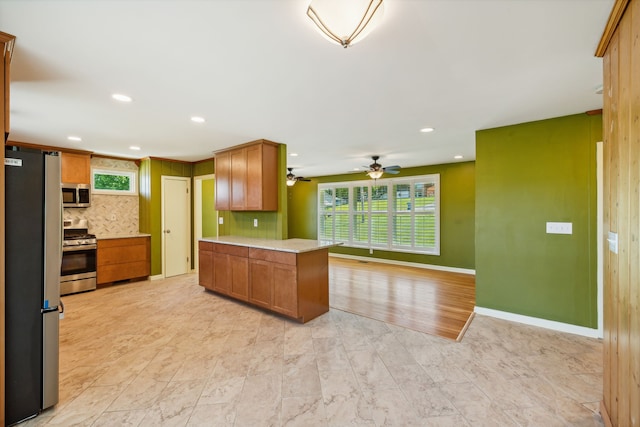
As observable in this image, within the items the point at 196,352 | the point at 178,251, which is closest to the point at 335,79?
the point at 196,352

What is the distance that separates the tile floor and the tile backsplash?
7.69ft

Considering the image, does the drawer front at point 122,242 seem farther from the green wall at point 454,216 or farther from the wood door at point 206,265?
the green wall at point 454,216

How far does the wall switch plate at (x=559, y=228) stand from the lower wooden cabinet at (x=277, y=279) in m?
2.73

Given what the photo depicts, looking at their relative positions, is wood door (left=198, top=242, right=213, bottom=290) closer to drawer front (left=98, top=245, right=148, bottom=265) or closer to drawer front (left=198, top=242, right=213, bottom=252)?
drawer front (left=198, top=242, right=213, bottom=252)

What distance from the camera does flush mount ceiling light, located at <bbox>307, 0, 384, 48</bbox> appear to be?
1341 mm

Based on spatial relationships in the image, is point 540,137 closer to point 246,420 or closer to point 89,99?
point 246,420

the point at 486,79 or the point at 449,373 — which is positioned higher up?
the point at 486,79

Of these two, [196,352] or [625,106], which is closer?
[625,106]

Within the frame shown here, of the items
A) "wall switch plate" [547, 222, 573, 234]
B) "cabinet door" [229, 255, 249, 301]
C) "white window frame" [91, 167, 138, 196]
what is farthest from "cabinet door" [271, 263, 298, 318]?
"white window frame" [91, 167, 138, 196]

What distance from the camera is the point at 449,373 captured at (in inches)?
94.1

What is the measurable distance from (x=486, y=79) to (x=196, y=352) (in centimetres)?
364

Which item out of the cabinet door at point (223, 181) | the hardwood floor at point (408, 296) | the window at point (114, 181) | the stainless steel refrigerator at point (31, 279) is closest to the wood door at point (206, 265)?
the cabinet door at point (223, 181)

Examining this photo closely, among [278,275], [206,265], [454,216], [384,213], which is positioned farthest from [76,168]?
[454,216]

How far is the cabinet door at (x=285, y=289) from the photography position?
11.2 ft
